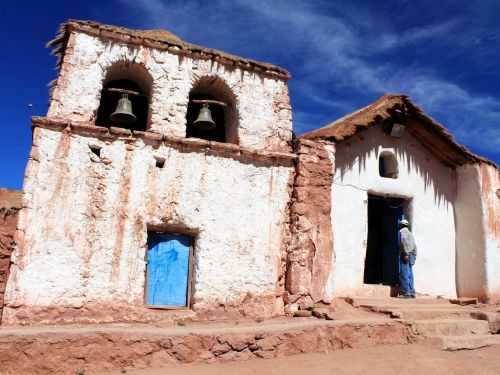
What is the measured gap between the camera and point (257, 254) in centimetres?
843

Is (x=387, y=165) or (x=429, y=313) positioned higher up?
(x=387, y=165)

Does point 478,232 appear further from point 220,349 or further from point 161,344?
point 161,344

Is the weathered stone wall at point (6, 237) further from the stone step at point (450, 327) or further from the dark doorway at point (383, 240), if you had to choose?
the dark doorway at point (383, 240)

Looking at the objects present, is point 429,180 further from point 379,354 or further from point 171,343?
point 171,343

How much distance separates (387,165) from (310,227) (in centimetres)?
312

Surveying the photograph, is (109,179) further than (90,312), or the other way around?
(109,179)

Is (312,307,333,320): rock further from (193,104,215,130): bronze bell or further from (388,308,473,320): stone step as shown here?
(193,104,215,130): bronze bell

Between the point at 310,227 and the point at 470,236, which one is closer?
the point at 310,227

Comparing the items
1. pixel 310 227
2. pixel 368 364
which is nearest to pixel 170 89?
pixel 310 227

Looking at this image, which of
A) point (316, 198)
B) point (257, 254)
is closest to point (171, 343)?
point (257, 254)

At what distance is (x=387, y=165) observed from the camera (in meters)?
10.6

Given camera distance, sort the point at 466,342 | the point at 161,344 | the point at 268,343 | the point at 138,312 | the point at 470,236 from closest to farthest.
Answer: the point at 161,344 → the point at 268,343 → the point at 466,342 → the point at 138,312 → the point at 470,236

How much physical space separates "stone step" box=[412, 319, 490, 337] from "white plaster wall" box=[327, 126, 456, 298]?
1.93m

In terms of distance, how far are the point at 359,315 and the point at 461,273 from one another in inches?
152
